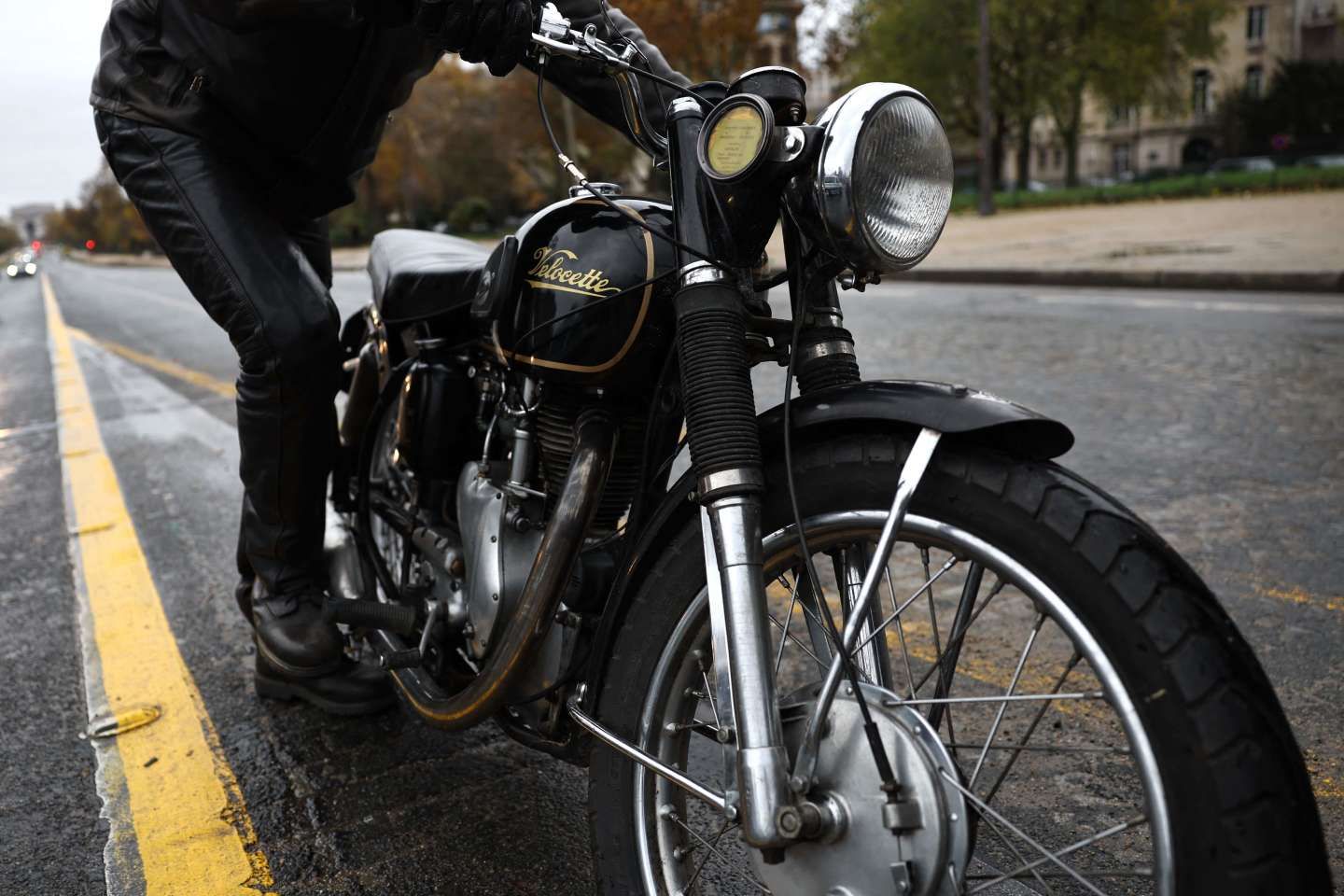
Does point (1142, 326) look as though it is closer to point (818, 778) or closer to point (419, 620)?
point (419, 620)

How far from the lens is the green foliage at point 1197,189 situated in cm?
2603

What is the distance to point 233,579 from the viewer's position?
3.90m

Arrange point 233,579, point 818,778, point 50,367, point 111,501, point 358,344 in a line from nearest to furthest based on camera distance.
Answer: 1. point 818,778
2. point 358,344
3. point 233,579
4. point 111,501
5. point 50,367

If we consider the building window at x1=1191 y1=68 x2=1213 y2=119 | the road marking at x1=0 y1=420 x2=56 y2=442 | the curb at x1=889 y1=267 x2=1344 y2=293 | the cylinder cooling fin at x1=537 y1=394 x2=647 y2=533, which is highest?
the building window at x1=1191 y1=68 x2=1213 y2=119

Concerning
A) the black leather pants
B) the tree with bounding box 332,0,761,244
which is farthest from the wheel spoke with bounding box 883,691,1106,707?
the tree with bounding box 332,0,761,244

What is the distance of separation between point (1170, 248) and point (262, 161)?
1344 cm

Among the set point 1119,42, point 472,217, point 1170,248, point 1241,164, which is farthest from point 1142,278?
point 472,217

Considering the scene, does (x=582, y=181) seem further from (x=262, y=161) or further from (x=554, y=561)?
(x=262, y=161)

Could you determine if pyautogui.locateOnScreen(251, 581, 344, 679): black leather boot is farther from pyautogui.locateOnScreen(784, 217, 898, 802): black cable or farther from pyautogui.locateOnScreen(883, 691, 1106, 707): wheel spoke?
pyautogui.locateOnScreen(883, 691, 1106, 707): wheel spoke

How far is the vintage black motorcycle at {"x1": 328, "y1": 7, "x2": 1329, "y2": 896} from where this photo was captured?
1193mm

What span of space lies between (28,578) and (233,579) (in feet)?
2.53

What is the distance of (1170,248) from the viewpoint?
1407 cm

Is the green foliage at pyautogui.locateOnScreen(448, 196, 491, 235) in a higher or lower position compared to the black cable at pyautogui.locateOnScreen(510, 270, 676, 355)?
higher

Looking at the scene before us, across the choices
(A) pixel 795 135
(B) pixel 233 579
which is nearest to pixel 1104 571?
(A) pixel 795 135
